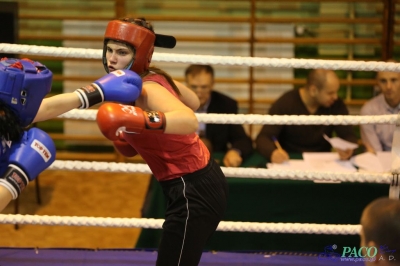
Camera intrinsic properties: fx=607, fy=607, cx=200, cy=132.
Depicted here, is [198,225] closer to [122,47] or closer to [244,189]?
[122,47]

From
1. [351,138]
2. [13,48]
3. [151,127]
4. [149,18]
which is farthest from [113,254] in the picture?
[149,18]

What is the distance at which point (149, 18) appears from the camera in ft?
17.1

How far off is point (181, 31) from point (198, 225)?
3789 millimetres

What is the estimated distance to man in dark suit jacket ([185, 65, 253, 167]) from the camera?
10.9 ft

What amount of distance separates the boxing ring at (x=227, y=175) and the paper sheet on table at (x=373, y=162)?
1.54ft

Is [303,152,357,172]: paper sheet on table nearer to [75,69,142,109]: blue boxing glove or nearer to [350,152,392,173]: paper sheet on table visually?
[350,152,392,173]: paper sheet on table

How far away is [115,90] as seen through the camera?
63.2 inches

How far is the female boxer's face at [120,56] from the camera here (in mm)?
1760

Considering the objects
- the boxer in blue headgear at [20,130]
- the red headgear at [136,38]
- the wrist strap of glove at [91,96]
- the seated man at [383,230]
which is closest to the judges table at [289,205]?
the red headgear at [136,38]

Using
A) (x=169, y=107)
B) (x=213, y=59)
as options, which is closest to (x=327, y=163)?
(x=213, y=59)

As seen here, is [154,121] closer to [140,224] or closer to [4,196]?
[4,196]

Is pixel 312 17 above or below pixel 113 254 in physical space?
above

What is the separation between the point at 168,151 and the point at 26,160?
1.39ft

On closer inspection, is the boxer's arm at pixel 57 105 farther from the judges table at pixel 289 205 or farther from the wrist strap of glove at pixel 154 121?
the judges table at pixel 289 205
